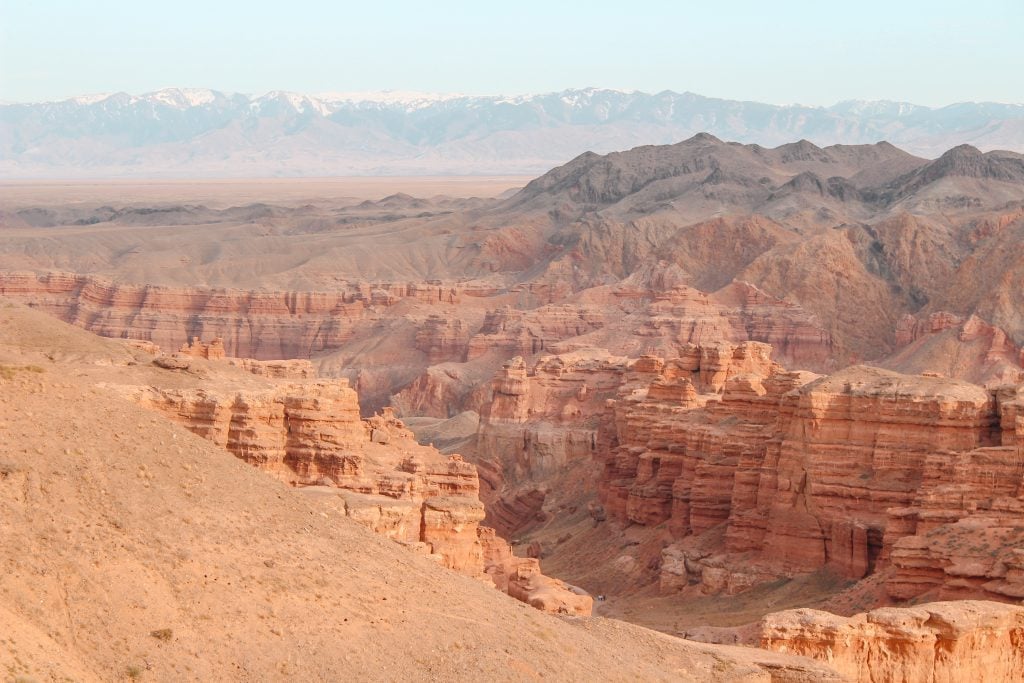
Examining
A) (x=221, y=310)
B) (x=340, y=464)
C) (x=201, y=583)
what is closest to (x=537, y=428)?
(x=340, y=464)

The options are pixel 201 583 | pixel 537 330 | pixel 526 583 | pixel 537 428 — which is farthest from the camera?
pixel 537 330

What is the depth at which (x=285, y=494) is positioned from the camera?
3325 cm

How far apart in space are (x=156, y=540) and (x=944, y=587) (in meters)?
27.5

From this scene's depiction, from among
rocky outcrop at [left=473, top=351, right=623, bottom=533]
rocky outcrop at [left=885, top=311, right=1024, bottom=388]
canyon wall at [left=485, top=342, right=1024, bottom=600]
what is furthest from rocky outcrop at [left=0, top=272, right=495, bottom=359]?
canyon wall at [left=485, top=342, right=1024, bottom=600]

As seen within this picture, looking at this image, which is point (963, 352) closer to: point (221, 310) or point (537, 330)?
point (537, 330)

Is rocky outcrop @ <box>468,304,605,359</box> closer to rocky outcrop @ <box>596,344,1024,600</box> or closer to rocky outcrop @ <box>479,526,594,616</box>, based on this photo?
rocky outcrop @ <box>596,344,1024,600</box>

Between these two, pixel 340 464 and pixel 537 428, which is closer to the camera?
pixel 340 464

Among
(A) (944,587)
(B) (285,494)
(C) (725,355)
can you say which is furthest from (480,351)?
(B) (285,494)

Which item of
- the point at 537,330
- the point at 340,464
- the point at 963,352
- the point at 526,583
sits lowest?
the point at 537,330

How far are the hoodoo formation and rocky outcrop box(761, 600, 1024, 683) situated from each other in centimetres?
7

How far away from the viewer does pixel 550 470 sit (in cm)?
9062

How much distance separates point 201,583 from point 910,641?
59.5ft

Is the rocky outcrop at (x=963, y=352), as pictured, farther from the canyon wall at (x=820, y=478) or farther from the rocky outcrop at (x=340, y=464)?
the rocky outcrop at (x=340, y=464)

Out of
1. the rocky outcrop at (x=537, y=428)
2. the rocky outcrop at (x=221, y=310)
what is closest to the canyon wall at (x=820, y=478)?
the rocky outcrop at (x=537, y=428)
